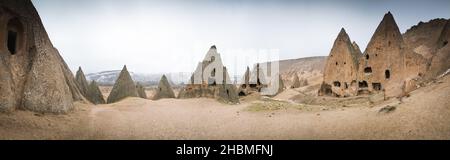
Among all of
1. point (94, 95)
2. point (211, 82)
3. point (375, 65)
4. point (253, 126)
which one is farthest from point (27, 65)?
point (375, 65)

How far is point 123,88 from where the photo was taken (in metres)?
21.3

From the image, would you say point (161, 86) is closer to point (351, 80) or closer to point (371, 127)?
point (351, 80)

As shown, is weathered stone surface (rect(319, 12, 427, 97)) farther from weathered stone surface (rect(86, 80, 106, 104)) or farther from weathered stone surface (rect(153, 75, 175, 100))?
weathered stone surface (rect(86, 80, 106, 104))

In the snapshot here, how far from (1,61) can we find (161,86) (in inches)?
768

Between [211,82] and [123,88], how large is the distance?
625 cm

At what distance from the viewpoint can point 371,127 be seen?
26.1 ft

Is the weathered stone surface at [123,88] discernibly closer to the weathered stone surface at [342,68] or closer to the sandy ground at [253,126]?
the sandy ground at [253,126]

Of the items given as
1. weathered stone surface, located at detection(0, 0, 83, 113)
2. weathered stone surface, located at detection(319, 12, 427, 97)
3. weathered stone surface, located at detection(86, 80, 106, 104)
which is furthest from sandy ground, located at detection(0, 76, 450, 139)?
weathered stone surface, located at detection(319, 12, 427, 97)

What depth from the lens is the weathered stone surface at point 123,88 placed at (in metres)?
20.9

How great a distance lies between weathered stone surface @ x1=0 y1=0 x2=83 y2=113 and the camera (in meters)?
8.27

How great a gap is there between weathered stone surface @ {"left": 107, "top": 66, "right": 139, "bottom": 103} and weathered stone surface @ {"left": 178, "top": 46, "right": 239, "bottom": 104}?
3917 mm

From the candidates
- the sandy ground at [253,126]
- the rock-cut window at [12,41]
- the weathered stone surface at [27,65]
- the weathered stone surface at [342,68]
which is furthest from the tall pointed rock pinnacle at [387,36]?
the rock-cut window at [12,41]

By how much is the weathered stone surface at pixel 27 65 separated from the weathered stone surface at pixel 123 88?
11.0 metres
